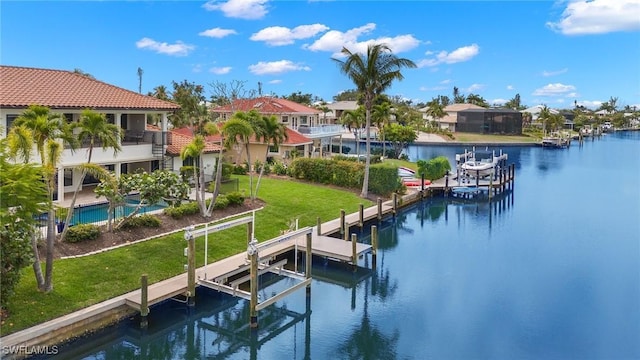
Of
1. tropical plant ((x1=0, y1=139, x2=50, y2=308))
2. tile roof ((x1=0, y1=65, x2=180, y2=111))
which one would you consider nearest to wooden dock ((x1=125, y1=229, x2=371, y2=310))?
tropical plant ((x1=0, y1=139, x2=50, y2=308))

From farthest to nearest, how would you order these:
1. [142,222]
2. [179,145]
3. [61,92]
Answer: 1. [179,145]
2. [61,92]
3. [142,222]

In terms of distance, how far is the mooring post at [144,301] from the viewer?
15.7 metres

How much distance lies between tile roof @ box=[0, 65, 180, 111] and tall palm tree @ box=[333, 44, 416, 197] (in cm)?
1141

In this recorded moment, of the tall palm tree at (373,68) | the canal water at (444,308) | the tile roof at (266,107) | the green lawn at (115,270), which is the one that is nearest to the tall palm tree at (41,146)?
the green lawn at (115,270)

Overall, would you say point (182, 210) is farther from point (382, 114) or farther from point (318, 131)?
point (382, 114)

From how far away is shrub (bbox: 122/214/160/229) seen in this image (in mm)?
20688

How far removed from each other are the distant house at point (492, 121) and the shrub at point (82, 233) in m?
97.3

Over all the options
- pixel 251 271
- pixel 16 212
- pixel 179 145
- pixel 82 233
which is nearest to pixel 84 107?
pixel 179 145

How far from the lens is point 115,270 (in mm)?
17469

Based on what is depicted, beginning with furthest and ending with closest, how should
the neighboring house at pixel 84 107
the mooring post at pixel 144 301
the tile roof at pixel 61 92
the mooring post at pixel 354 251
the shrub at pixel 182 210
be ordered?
the neighboring house at pixel 84 107 → the tile roof at pixel 61 92 → the shrub at pixel 182 210 → the mooring post at pixel 354 251 → the mooring post at pixel 144 301

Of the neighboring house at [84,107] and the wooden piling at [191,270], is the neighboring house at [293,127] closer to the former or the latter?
the neighboring house at [84,107]

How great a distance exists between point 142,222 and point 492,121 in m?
96.3

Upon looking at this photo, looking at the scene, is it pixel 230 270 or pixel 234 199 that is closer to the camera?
pixel 230 270

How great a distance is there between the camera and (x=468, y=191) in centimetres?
4416
